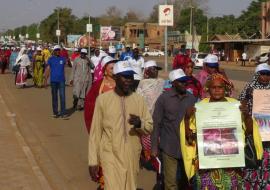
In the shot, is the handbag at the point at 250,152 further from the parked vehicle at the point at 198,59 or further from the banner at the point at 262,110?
the parked vehicle at the point at 198,59

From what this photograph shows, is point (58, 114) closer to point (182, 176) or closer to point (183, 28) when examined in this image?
point (182, 176)

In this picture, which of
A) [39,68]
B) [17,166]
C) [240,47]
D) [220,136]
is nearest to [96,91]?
[17,166]

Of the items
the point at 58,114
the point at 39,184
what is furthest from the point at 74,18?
the point at 39,184

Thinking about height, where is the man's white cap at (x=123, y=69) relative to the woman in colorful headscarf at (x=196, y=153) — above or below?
above

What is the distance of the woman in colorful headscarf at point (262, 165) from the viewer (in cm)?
562

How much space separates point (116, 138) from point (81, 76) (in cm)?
1010

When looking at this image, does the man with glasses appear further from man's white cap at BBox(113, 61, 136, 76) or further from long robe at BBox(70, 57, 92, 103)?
long robe at BBox(70, 57, 92, 103)

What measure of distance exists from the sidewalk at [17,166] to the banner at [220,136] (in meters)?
3.12

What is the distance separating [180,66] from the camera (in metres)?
8.23

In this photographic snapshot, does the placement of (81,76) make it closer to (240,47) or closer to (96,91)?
(96,91)

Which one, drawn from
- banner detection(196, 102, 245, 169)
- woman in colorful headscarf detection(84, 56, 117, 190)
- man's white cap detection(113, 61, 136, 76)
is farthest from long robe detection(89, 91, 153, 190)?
woman in colorful headscarf detection(84, 56, 117, 190)

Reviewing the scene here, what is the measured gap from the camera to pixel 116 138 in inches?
190

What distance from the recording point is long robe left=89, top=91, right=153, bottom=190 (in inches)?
190

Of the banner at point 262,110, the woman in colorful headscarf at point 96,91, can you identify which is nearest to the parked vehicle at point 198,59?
the woman in colorful headscarf at point 96,91
